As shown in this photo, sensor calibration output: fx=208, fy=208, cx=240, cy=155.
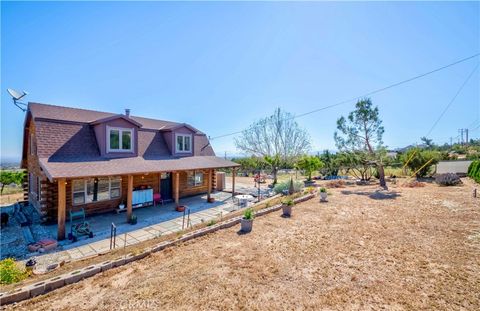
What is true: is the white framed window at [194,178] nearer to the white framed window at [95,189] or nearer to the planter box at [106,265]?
the white framed window at [95,189]

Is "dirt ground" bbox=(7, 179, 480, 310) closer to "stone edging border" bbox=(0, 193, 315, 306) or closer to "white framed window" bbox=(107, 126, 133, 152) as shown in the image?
"stone edging border" bbox=(0, 193, 315, 306)

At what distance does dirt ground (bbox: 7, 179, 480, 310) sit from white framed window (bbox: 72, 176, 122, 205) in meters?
7.12

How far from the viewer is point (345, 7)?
1083 centimetres

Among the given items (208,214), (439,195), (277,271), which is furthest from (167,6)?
(439,195)

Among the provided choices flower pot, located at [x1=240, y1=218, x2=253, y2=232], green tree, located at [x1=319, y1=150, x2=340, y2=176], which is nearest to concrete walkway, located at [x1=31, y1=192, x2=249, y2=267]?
flower pot, located at [x1=240, y1=218, x2=253, y2=232]

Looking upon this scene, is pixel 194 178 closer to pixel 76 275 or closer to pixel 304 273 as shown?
pixel 76 275

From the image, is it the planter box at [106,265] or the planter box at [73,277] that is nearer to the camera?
the planter box at [73,277]

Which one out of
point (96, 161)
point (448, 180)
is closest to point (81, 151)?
point (96, 161)

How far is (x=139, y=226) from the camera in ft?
30.0

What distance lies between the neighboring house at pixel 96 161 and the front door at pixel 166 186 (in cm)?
6

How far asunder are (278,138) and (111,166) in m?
→ 18.3

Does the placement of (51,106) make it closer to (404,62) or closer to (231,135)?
(231,135)

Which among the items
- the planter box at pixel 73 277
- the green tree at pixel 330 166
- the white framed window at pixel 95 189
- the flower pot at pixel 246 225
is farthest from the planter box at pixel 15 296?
the green tree at pixel 330 166

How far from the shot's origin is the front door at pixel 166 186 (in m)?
13.6
